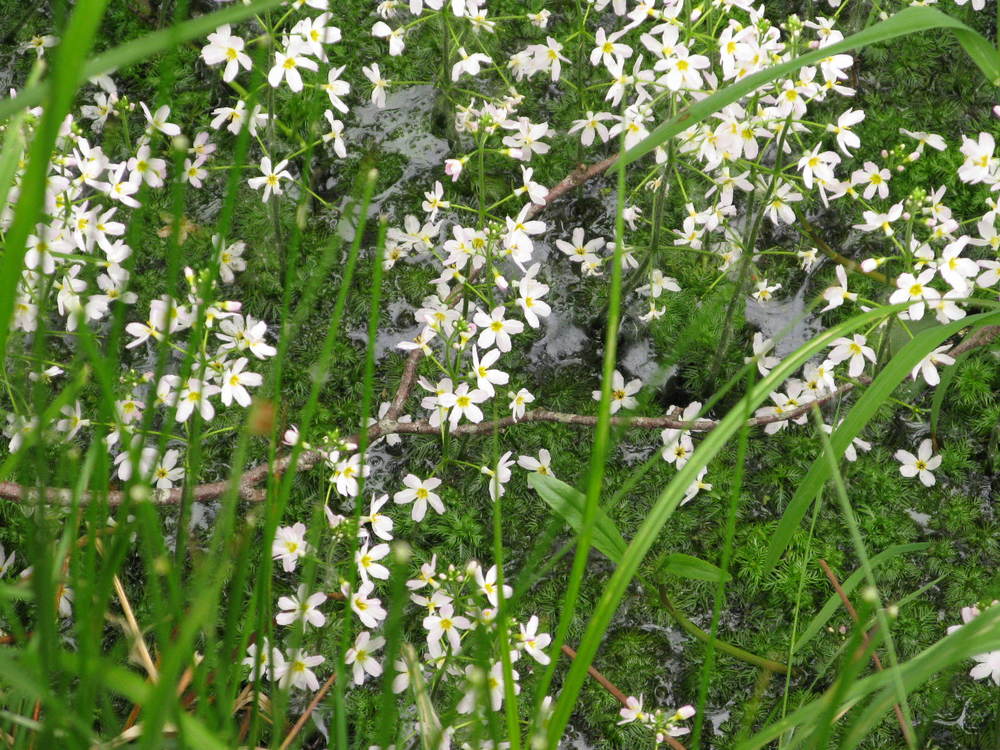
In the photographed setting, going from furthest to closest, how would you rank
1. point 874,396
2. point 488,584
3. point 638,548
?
1. point 488,584
2. point 874,396
3. point 638,548

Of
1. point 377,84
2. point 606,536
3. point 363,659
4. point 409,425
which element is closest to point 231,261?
point 377,84

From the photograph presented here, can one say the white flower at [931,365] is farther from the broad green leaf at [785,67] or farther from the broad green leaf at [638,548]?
the broad green leaf at [785,67]

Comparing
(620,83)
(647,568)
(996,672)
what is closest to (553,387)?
(647,568)

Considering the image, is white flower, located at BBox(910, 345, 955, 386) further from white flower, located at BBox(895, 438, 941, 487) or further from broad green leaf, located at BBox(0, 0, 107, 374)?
broad green leaf, located at BBox(0, 0, 107, 374)

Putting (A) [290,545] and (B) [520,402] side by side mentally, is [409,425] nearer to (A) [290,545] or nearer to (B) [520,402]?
(B) [520,402]

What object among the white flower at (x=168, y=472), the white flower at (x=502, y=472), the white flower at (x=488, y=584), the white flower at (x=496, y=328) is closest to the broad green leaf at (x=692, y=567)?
the white flower at (x=488, y=584)

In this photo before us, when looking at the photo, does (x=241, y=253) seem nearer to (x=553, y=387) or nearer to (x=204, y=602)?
(x=553, y=387)

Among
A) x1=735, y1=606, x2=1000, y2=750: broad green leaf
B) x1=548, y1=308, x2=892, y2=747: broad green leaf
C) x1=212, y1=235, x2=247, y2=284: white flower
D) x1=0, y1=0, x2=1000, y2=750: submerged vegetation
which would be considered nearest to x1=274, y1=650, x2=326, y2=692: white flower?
x1=0, y1=0, x2=1000, y2=750: submerged vegetation
